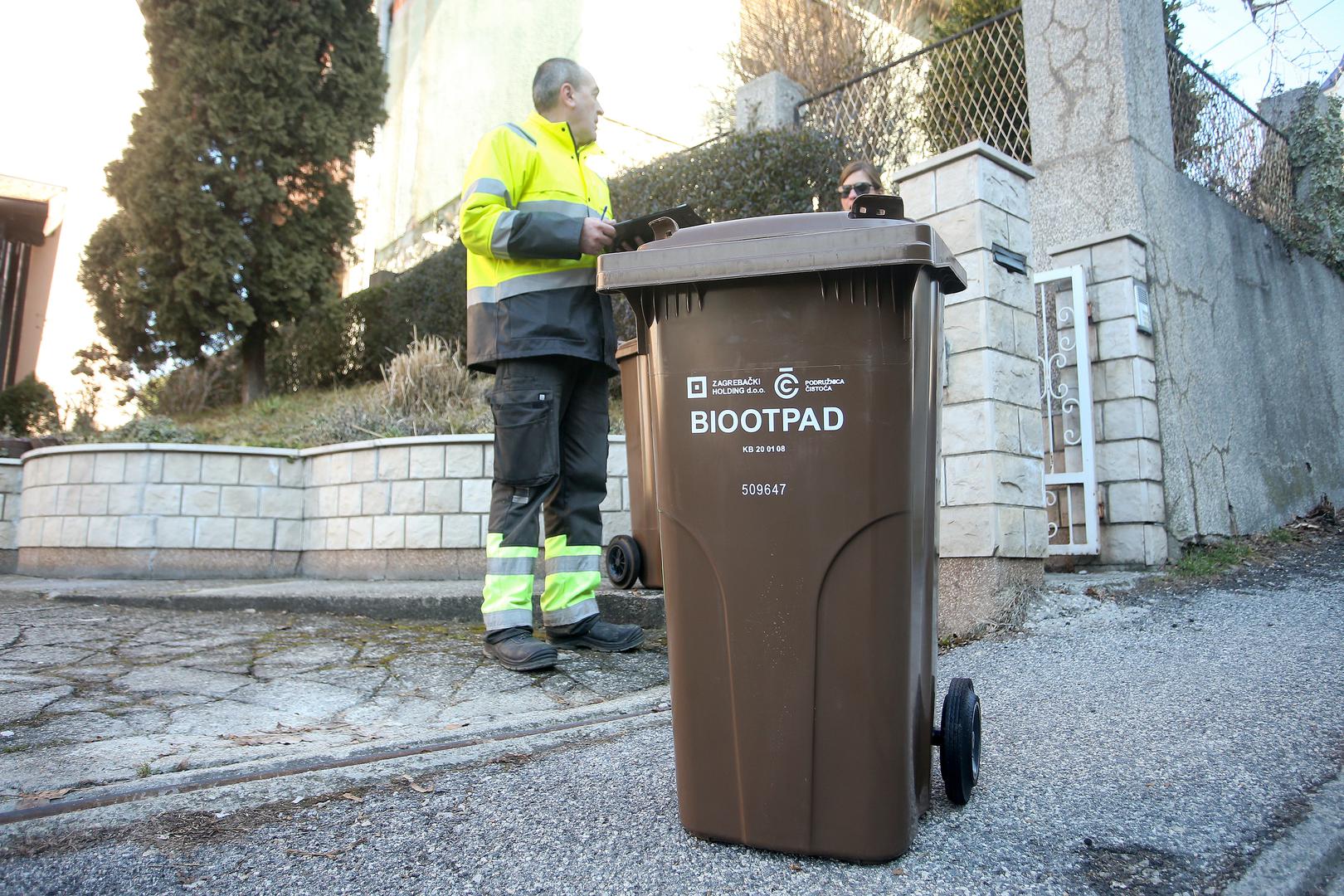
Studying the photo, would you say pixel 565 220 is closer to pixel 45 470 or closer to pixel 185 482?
pixel 185 482

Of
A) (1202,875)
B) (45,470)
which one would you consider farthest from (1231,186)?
(45,470)

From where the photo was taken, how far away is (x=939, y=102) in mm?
6227

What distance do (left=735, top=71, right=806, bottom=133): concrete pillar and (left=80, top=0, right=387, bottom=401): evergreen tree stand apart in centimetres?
411

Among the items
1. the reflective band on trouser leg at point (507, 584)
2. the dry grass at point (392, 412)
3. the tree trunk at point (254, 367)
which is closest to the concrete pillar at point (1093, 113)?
the dry grass at point (392, 412)

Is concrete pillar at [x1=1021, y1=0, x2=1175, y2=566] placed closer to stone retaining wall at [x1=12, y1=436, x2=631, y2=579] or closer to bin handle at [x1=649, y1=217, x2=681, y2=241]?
stone retaining wall at [x1=12, y1=436, x2=631, y2=579]

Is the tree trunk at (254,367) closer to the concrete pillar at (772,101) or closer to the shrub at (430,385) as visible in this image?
the shrub at (430,385)

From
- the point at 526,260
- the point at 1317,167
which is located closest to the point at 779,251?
the point at 526,260

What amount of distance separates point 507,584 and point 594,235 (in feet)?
3.85

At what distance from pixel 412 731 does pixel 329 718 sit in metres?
0.34

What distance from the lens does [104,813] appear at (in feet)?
5.87

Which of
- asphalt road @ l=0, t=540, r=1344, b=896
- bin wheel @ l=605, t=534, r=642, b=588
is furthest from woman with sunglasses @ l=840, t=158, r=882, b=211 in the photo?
asphalt road @ l=0, t=540, r=1344, b=896

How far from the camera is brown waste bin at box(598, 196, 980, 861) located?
60.7 inches

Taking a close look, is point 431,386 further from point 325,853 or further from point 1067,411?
point 325,853

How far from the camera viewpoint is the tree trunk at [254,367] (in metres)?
8.70
